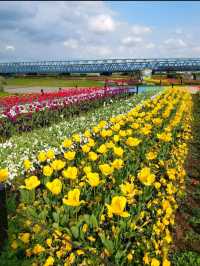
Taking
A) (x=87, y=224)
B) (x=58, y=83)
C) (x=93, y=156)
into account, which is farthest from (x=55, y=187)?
(x=58, y=83)

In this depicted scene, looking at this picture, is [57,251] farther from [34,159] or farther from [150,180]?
[34,159]

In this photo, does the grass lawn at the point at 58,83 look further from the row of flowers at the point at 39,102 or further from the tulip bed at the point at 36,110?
the tulip bed at the point at 36,110

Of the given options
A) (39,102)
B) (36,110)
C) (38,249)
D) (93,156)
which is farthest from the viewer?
(39,102)

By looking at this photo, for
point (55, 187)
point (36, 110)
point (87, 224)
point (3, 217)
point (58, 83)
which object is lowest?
point (58, 83)

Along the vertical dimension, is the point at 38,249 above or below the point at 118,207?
below

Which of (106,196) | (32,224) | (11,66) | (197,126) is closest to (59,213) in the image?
(32,224)

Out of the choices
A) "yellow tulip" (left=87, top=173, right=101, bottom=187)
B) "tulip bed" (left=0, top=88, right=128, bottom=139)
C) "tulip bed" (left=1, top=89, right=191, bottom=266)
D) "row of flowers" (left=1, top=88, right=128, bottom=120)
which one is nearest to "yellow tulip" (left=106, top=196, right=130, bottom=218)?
"tulip bed" (left=1, top=89, right=191, bottom=266)

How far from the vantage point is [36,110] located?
476 inches

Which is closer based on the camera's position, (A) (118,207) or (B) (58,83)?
(A) (118,207)

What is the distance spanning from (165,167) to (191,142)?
5092 mm

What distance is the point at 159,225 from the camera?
12.5 feet

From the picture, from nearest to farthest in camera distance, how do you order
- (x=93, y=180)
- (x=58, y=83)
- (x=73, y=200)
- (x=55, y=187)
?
(x=73, y=200), (x=55, y=187), (x=93, y=180), (x=58, y=83)

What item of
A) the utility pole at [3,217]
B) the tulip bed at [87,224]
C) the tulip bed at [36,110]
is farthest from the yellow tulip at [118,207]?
the tulip bed at [36,110]

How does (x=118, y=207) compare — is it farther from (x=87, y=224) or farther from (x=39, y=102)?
(x=39, y=102)
